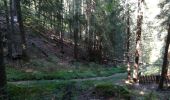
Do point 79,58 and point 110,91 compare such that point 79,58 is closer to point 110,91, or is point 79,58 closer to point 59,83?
point 59,83

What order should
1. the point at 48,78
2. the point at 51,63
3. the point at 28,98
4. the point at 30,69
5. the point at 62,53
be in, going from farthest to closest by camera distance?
the point at 62,53 < the point at 51,63 < the point at 30,69 < the point at 48,78 < the point at 28,98

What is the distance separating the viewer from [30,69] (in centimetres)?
2433

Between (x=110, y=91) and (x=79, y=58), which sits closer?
(x=110, y=91)

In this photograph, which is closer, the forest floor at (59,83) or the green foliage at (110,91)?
the forest floor at (59,83)

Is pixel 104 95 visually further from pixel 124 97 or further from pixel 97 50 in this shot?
pixel 97 50

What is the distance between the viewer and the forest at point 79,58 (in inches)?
385

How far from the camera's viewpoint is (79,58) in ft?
130

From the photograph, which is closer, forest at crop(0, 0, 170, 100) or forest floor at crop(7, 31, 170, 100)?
forest floor at crop(7, 31, 170, 100)

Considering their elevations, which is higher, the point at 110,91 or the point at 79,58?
the point at 110,91

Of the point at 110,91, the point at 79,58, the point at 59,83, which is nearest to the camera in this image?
the point at 110,91

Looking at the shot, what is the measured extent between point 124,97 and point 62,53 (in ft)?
95.6

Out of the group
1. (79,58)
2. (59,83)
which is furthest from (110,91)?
(79,58)

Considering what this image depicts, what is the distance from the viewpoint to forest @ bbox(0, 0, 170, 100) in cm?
979

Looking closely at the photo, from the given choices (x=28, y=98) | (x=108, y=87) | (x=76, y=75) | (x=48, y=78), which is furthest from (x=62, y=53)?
(x=28, y=98)
